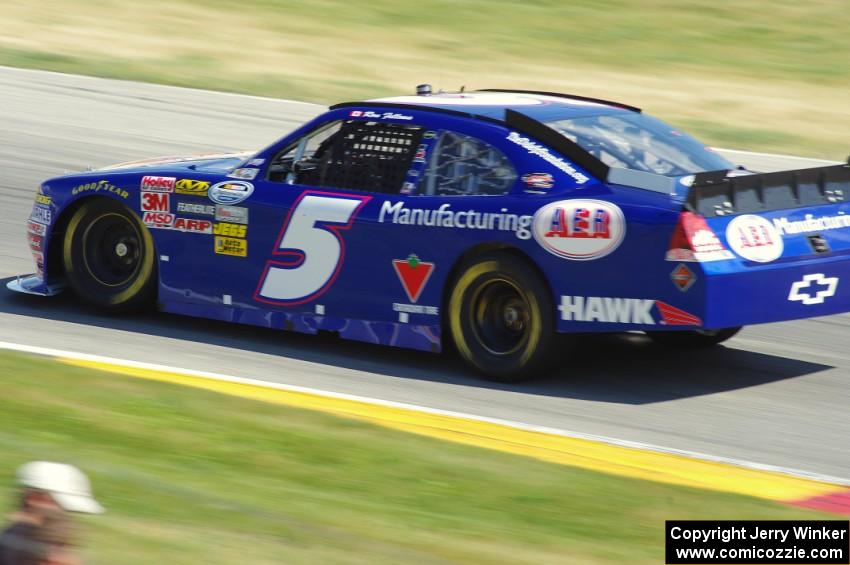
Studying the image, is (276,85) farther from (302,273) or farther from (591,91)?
(302,273)

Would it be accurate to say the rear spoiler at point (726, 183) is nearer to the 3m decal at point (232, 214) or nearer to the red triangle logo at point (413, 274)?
the red triangle logo at point (413, 274)

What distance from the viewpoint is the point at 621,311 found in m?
7.21

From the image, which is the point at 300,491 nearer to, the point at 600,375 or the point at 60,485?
the point at 60,485

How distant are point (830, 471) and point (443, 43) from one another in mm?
17310

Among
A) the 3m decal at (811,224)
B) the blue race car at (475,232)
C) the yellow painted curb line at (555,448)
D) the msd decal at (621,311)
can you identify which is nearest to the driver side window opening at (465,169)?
the blue race car at (475,232)

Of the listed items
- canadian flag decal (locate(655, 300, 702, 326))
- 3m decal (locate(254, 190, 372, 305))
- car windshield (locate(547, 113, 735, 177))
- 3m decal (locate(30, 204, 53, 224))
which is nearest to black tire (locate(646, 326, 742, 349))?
car windshield (locate(547, 113, 735, 177))

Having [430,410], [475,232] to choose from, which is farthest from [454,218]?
[430,410]

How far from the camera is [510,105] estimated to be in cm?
826

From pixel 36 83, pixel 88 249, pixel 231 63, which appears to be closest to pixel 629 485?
pixel 88 249

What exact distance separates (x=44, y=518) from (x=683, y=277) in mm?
4514

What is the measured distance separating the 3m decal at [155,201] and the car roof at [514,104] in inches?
58.6

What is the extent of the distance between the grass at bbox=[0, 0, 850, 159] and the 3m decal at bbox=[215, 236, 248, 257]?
30.4ft

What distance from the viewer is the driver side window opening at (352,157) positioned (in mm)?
A: 8062

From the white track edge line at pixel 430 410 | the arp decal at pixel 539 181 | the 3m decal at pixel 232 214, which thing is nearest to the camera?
the white track edge line at pixel 430 410
